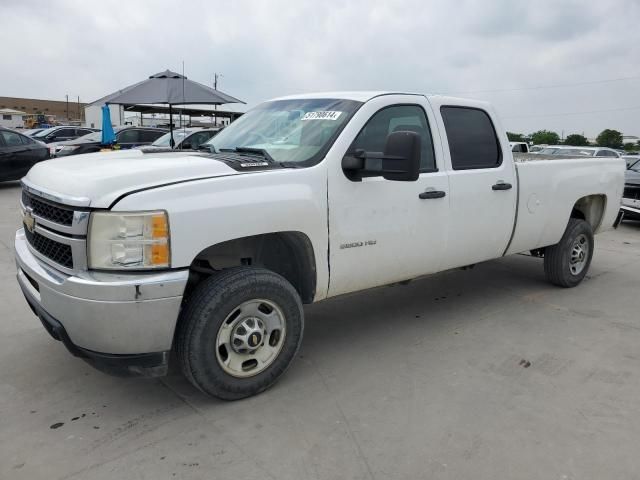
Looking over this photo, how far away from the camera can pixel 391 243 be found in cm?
389

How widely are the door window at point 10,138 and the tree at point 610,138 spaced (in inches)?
1601

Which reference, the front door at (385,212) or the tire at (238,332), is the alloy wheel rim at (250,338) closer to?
the tire at (238,332)

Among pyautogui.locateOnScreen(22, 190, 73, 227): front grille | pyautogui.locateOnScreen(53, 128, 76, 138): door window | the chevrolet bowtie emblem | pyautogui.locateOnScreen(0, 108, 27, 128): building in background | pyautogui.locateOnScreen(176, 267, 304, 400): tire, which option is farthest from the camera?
pyautogui.locateOnScreen(0, 108, 27, 128): building in background

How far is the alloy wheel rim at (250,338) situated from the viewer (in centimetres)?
320

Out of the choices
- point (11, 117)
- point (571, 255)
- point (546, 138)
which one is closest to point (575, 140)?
point (546, 138)

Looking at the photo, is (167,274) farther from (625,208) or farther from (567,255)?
(625,208)

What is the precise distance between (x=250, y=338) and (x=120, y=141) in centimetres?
1538

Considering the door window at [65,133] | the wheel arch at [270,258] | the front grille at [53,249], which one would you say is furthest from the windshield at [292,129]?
the door window at [65,133]

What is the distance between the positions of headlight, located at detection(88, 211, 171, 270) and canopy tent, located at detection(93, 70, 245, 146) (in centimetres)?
925

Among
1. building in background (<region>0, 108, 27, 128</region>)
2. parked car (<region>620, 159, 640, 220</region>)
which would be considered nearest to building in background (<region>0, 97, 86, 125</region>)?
building in background (<region>0, 108, 27, 128</region>)

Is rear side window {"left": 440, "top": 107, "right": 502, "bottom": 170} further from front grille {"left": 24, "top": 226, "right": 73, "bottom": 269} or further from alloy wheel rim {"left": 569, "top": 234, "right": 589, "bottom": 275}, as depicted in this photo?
front grille {"left": 24, "top": 226, "right": 73, "bottom": 269}

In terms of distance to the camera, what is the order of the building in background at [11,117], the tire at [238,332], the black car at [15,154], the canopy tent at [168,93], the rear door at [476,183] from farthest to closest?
the building in background at [11,117]
the black car at [15,154]
the canopy tent at [168,93]
the rear door at [476,183]
the tire at [238,332]

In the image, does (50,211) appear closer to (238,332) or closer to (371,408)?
(238,332)

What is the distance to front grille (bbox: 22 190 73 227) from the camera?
293cm
